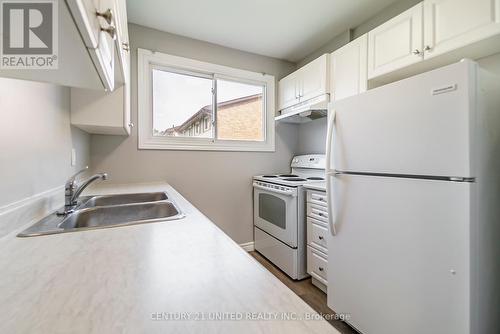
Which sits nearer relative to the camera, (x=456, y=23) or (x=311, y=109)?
(x=456, y=23)

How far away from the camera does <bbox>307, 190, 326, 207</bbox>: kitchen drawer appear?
1.74 metres

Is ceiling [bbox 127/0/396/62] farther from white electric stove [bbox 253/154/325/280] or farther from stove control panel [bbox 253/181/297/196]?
stove control panel [bbox 253/181/297/196]

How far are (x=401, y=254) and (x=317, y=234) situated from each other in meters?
0.77

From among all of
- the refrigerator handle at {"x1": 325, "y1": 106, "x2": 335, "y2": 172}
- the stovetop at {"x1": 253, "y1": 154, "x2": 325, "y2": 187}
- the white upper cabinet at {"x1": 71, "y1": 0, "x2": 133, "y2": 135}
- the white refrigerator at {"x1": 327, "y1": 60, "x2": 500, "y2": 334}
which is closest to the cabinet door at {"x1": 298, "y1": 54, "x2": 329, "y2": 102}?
the stovetop at {"x1": 253, "y1": 154, "x2": 325, "y2": 187}

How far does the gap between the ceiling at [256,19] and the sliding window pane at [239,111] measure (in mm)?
484

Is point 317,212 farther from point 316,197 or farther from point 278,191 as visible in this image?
point 278,191

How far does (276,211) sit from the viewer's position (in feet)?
7.34

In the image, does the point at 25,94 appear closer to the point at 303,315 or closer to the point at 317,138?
the point at 303,315

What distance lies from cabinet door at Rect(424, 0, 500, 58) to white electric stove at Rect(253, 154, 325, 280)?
1.33m

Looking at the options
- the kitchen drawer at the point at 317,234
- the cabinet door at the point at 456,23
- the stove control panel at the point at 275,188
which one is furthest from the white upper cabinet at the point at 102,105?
the cabinet door at the point at 456,23

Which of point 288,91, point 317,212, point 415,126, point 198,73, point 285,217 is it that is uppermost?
point 198,73

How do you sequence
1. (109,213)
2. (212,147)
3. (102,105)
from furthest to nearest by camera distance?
(212,147) < (102,105) < (109,213)

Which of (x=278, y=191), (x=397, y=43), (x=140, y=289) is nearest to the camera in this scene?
(x=140, y=289)

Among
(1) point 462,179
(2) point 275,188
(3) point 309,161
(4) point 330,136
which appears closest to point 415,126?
(1) point 462,179
